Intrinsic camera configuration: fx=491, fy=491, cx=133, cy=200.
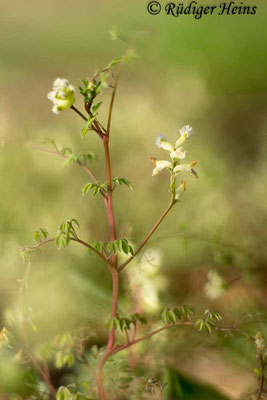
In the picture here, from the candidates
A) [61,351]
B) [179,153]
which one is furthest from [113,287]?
[179,153]

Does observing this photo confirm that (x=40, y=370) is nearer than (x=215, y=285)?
Yes

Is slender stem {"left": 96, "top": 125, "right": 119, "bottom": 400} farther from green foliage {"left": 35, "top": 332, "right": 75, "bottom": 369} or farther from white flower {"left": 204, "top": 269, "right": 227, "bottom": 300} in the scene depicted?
white flower {"left": 204, "top": 269, "right": 227, "bottom": 300}

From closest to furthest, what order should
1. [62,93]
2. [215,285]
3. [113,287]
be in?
[62,93] → [113,287] → [215,285]

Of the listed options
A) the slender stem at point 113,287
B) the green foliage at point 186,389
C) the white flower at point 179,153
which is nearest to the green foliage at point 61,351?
the slender stem at point 113,287

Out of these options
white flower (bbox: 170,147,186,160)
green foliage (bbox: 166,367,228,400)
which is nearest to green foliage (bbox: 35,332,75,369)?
green foliage (bbox: 166,367,228,400)

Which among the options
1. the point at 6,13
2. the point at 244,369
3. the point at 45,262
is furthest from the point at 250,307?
the point at 6,13

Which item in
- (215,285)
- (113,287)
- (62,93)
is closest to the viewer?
(62,93)

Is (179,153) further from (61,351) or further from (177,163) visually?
(61,351)

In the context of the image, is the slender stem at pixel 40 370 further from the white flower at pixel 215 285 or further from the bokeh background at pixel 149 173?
the white flower at pixel 215 285
